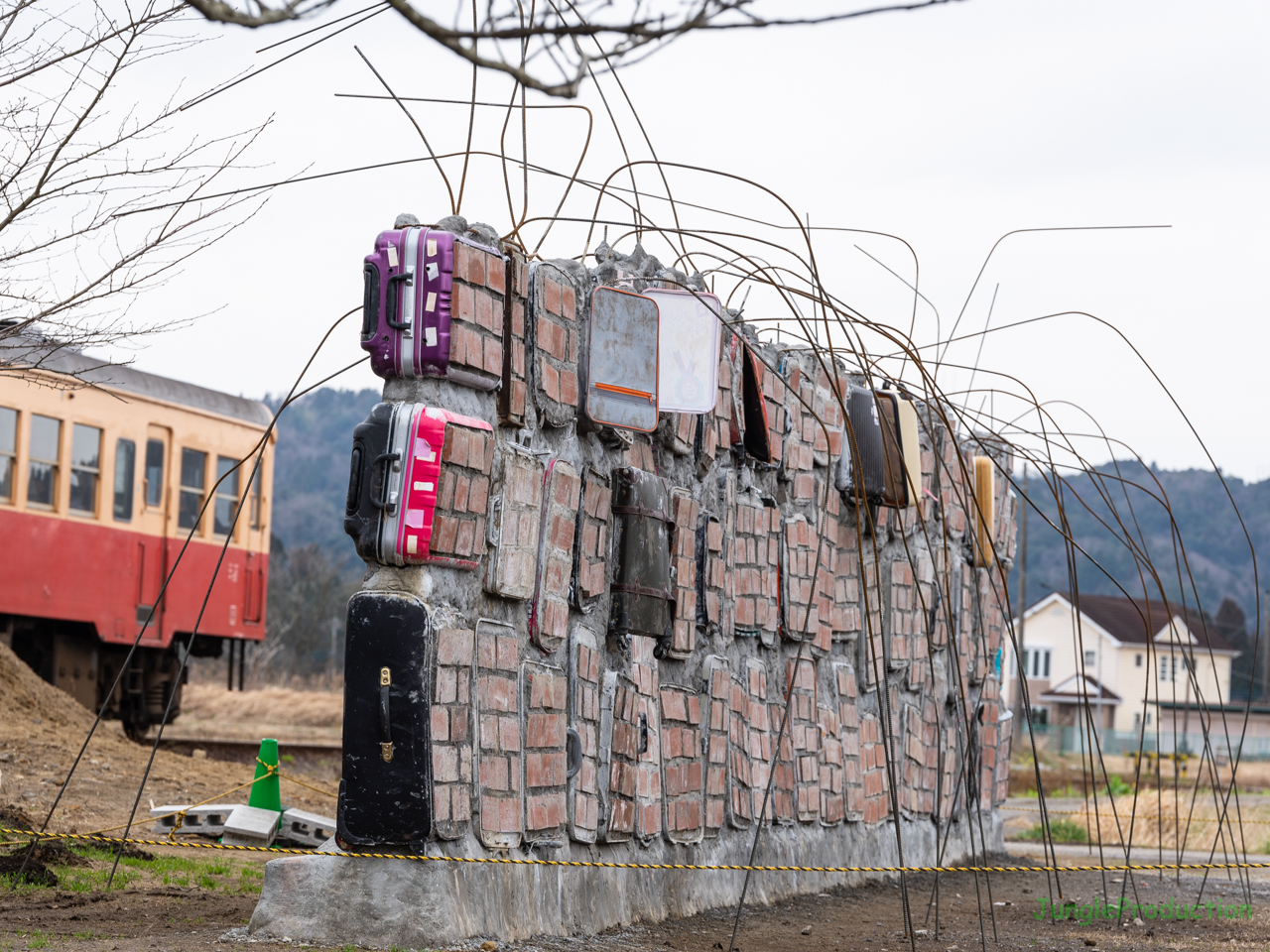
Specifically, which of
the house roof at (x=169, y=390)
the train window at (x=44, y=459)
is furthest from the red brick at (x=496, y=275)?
the train window at (x=44, y=459)

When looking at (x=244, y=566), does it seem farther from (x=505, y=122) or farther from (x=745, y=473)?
(x=505, y=122)

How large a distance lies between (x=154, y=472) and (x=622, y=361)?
9.78 m

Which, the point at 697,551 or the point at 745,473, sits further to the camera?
the point at 745,473

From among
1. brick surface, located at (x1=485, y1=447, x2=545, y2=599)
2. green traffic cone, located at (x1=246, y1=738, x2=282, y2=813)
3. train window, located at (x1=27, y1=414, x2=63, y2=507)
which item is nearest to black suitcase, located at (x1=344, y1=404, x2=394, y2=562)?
brick surface, located at (x1=485, y1=447, x2=545, y2=599)

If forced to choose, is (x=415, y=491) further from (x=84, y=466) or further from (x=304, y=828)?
(x=84, y=466)

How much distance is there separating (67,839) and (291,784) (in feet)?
16.4

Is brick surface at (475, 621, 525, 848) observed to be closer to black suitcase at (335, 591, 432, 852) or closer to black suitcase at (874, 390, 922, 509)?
black suitcase at (335, 591, 432, 852)

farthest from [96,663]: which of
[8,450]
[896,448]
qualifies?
[896,448]

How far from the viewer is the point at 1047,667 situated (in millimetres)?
62625

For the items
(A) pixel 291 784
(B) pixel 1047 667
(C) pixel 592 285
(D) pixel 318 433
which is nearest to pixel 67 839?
(C) pixel 592 285

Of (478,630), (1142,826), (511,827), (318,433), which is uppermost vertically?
(318,433)

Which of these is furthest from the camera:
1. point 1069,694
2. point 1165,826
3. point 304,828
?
point 1069,694

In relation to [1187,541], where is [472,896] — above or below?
below

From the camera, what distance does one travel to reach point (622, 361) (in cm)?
671
